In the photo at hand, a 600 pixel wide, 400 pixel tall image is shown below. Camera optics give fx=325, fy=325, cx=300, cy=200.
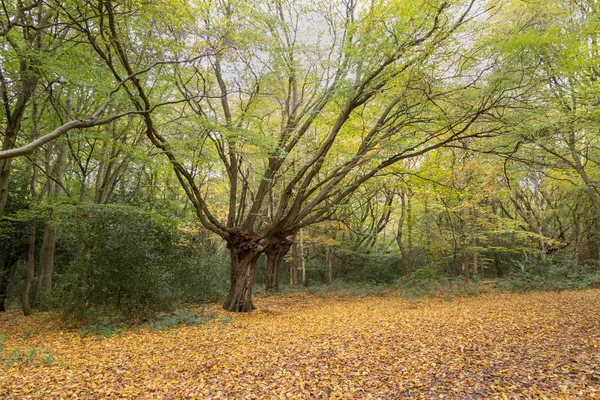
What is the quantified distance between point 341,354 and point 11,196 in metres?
12.5

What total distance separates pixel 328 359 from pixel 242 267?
17.4ft

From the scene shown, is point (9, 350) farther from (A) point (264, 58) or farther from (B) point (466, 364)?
(A) point (264, 58)

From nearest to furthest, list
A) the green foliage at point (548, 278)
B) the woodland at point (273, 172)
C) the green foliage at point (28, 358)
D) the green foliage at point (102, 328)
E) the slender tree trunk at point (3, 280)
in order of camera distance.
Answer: the woodland at point (273, 172)
the green foliage at point (28, 358)
the green foliage at point (102, 328)
the slender tree trunk at point (3, 280)
the green foliage at point (548, 278)

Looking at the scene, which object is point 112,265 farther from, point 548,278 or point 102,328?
point 548,278

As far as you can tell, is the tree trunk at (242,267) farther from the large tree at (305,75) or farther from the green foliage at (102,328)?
the green foliage at (102,328)

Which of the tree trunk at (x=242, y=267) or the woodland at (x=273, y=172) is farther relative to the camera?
the tree trunk at (x=242, y=267)

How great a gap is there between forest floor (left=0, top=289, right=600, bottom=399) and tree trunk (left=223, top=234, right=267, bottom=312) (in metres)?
1.83

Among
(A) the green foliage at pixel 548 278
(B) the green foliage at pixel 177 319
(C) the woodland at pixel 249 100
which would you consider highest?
(C) the woodland at pixel 249 100

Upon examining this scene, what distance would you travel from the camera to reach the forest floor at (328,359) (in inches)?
149

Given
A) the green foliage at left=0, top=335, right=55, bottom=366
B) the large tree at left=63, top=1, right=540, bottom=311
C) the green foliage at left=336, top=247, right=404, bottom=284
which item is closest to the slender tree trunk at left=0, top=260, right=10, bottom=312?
the green foliage at left=0, top=335, right=55, bottom=366

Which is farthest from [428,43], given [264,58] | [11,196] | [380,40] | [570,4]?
[11,196]

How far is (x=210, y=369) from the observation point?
4.60 metres

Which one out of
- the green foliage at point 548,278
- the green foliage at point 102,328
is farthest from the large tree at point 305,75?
the green foliage at point 548,278

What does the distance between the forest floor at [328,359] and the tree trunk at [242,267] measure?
1.83 metres
